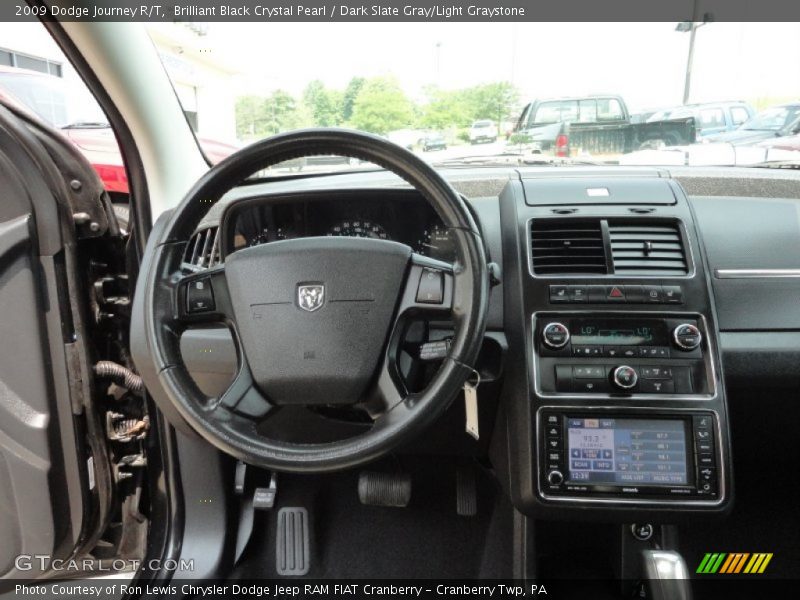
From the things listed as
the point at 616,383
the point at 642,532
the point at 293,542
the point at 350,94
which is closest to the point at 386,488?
the point at 293,542

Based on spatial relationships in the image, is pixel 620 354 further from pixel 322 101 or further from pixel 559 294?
pixel 322 101

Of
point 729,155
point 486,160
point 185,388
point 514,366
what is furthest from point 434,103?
point 185,388

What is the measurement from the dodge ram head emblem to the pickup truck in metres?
0.88

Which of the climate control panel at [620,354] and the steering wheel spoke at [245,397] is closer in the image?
the steering wheel spoke at [245,397]

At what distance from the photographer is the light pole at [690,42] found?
1.78 m

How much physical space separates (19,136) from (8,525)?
3.48ft

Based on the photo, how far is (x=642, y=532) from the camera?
1.81 m

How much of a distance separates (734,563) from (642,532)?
1.43 ft

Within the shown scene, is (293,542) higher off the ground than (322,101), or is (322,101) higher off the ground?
(322,101)

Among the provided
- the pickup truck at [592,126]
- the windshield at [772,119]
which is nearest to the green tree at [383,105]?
the pickup truck at [592,126]

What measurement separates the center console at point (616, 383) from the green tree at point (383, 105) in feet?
1.55

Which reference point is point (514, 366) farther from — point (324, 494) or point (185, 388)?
point (324, 494)

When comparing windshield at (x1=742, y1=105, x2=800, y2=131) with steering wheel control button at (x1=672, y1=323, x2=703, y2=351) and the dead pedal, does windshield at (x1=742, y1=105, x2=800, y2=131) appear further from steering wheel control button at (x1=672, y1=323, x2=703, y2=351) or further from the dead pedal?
the dead pedal

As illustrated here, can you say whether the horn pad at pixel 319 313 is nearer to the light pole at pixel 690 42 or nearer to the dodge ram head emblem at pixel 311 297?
the dodge ram head emblem at pixel 311 297
